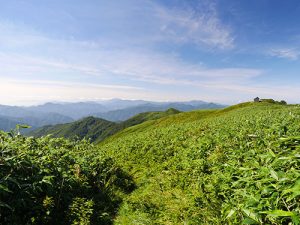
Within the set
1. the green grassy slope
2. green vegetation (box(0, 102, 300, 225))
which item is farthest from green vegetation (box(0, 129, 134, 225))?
the green grassy slope

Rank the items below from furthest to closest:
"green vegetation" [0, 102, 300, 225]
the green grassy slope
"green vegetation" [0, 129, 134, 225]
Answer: "green vegetation" [0, 129, 134, 225] < "green vegetation" [0, 102, 300, 225] < the green grassy slope

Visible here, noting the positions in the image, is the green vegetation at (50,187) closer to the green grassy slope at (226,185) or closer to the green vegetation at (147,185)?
the green vegetation at (147,185)

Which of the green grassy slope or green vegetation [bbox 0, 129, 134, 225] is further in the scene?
green vegetation [bbox 0, 129, 134, 225]

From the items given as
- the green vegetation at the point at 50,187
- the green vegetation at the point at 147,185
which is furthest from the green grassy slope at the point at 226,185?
the green vegetation at the point at 50,187

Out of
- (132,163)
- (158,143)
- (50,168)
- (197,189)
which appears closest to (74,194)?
(50,168)

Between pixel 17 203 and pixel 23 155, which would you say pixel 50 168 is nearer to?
pixel 23 155

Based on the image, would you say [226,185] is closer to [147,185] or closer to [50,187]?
[147,185]

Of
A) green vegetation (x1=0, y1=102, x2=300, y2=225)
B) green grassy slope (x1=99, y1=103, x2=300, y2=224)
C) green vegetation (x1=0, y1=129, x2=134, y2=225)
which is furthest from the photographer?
green vegetation (x1=0, y1=129, x2=134, y2=225)

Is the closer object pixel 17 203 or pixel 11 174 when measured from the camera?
pixel 17 203

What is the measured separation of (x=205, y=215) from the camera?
6.77 m

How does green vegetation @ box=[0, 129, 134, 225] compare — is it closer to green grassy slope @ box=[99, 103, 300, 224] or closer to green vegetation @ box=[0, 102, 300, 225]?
green vegetation @ box=[0, 102, 300, 225]

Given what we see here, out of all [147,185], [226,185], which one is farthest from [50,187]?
[226,185]

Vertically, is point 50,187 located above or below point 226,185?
below

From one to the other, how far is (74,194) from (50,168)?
51.6 inches
